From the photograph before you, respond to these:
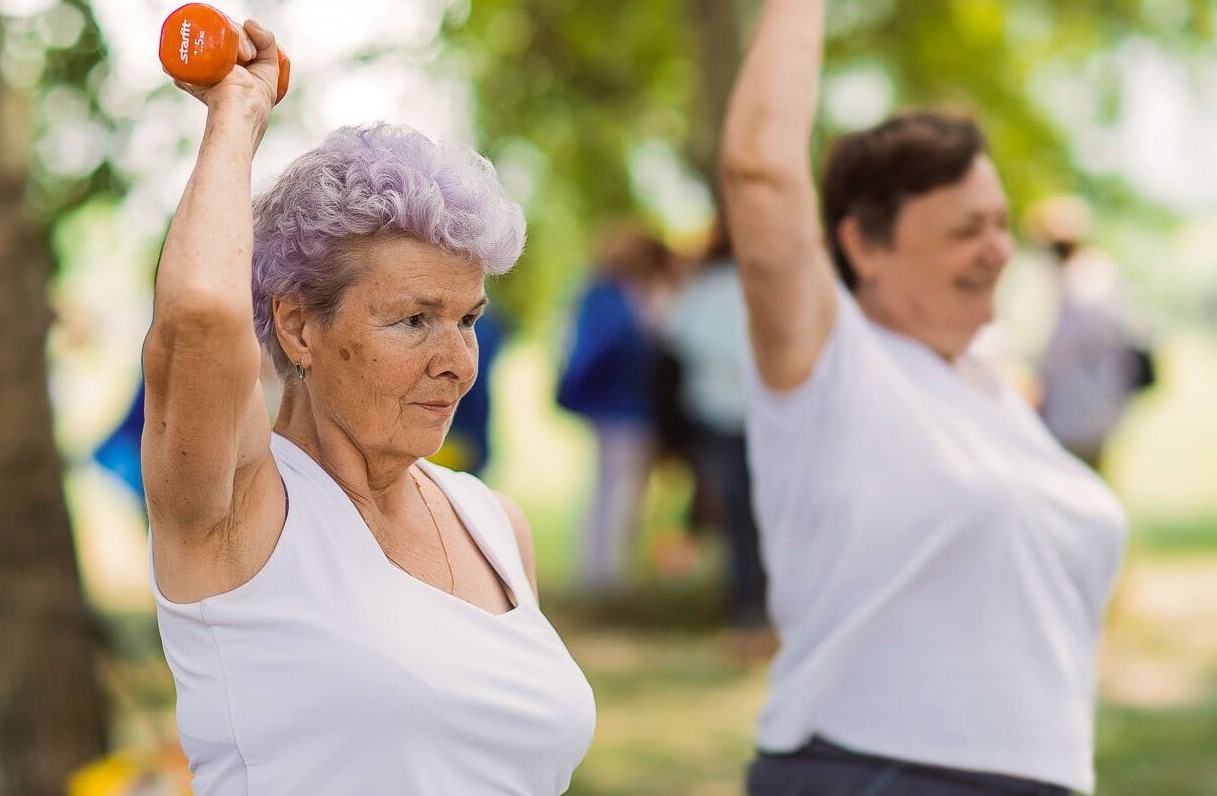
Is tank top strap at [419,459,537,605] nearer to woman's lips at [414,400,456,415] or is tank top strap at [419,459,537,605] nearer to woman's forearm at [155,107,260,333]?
woman's lips at [414,400,456,415]

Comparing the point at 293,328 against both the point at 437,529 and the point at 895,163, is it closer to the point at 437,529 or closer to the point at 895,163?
the point at 437,529

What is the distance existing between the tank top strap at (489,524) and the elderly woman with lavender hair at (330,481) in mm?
60

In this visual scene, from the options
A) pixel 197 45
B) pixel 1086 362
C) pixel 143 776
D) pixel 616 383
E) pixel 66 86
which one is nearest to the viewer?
pixel 197 45

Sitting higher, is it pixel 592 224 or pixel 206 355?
pixel 206 355

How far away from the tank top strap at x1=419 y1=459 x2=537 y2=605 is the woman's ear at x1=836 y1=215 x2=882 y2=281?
978mm

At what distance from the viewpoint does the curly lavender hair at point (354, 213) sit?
1750 mm

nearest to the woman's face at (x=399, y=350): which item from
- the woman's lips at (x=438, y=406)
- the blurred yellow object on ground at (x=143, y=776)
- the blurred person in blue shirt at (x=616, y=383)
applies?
the woman's lips at (x=438, y=406)

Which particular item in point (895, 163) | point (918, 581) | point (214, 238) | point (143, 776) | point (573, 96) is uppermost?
point (573, 96)

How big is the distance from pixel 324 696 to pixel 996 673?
1.29 m

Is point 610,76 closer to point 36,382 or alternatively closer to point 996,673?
point 36,382

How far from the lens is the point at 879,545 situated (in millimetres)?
2512

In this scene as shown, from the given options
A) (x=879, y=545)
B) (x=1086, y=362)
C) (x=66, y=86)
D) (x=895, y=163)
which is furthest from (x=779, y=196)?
(x=1086, y=362)

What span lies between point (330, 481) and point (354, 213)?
33 cm

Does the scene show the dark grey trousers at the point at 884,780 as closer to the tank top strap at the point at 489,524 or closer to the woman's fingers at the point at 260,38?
the tank top strap at the point at 489,524
